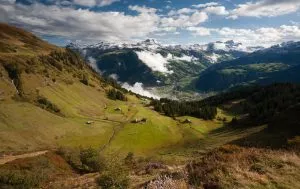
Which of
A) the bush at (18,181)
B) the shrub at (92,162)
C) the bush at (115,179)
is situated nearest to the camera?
the bush at (115,179)

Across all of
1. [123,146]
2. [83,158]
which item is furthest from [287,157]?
[123,146]

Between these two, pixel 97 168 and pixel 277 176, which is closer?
pixel 277 176

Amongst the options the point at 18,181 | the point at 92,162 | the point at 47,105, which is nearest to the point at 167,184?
the point at 18,181

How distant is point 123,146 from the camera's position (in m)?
166

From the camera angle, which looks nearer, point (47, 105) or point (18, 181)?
point (18, 181)

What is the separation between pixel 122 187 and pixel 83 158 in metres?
55.2

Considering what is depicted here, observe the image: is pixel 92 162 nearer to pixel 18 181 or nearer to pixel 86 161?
pixel 86 161

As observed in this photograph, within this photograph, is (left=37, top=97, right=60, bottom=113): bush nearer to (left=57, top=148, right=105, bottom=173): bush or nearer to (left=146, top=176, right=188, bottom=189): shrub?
(left=57, top=148, right=105, bottom=173): bush

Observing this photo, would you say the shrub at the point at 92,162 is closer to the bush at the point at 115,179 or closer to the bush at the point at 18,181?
the bush at the point at 18,181

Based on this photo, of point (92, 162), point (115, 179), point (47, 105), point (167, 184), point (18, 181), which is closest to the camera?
point (167, 184)

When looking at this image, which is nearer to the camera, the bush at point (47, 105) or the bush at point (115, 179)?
the bush at point (115, 179)

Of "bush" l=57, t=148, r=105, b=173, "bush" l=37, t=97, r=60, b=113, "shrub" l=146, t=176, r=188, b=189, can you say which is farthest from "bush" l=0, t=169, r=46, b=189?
"bush" l=37, t=97, r=60, b=113

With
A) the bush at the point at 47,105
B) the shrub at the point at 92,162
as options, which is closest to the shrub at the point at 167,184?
the shrub at the point at 92,162

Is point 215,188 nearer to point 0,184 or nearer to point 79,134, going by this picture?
point 0,184
